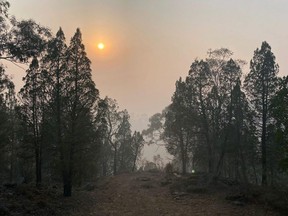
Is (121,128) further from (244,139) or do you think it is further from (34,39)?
(34,39)

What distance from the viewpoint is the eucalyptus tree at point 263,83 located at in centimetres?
3005

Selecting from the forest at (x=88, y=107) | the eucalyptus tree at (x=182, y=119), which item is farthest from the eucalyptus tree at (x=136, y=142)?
the forest at (x=88, y=107)

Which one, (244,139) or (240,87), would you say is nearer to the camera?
(240,87)

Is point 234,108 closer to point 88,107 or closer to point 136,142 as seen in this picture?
point 88,107

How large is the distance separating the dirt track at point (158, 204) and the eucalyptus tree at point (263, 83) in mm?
10020

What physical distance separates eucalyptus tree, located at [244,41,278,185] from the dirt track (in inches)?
394

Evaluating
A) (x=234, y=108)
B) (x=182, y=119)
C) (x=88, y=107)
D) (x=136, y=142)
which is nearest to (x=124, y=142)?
(x=136, y=142)

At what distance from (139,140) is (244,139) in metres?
27.5

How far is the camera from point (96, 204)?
22984mm

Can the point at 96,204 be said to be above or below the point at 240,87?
below

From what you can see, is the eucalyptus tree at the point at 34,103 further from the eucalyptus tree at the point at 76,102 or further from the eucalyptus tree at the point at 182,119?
the eucalyptus tree at the point at 182,119

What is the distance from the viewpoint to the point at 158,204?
76.0 feet

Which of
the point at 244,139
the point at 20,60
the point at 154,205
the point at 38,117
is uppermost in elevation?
the point at 20,60

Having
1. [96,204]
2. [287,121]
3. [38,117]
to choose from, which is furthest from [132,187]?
[287,121]
